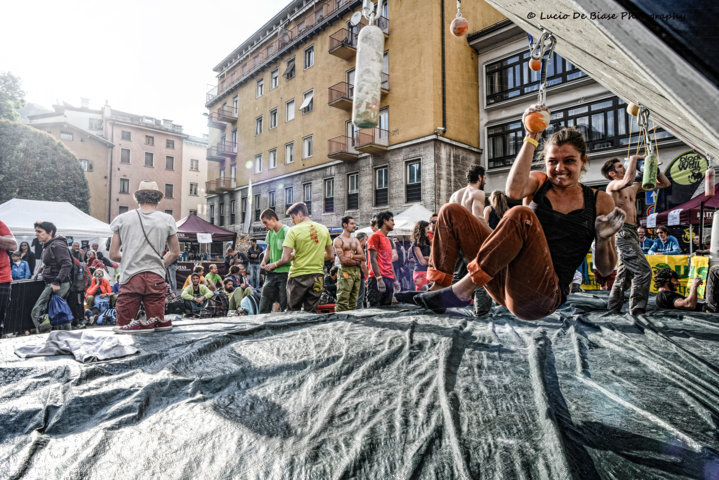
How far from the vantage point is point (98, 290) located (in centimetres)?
865

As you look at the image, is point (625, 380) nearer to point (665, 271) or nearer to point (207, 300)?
point (665, 271)

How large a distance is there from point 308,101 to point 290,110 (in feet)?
10.4

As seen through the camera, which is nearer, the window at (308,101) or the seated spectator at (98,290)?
the seated spectator at (98,290)

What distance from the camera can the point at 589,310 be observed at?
6.22 m

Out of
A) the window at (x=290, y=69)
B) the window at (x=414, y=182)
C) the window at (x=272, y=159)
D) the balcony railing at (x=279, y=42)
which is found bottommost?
the window at (x=414, y=182)

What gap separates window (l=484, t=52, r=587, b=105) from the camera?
55.1 ft

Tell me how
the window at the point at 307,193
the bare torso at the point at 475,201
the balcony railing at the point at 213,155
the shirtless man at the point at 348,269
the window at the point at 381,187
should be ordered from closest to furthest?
the bare torso at the point at 475,201, the shirtless man at the point at 348,269, the window at the point at 381,187, the window at the point at 307,193, the balcony railing at the point at 213,155

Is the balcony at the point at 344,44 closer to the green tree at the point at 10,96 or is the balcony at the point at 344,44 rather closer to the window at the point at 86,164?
the green tree at the point at 10,96

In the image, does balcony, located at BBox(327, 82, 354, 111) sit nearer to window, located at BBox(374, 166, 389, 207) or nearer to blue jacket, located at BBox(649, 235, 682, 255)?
window, located at BBox(374, 166, 389, 207)

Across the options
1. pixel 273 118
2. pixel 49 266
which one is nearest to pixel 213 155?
pixel 273 118

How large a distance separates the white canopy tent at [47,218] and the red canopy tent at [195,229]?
159 inches

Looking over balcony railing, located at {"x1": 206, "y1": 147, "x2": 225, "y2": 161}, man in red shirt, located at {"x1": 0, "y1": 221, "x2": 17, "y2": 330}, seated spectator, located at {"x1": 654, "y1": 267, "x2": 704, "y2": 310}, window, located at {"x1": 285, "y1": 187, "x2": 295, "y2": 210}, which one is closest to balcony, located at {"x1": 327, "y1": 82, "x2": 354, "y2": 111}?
window, located at {"x1": 285, "y1": 187, "x2": 295, "y2": 210}

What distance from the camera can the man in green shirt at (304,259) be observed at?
5648 millimetres

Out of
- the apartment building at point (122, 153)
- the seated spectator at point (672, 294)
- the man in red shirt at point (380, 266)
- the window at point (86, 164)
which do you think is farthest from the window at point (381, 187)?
the window at point (86, 164)
